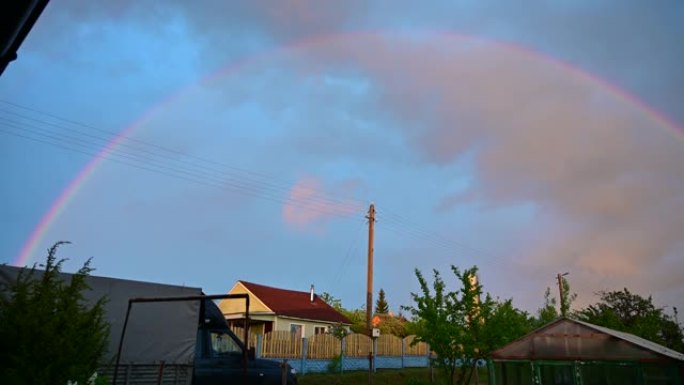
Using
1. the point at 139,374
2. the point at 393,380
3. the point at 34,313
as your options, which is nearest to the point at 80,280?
the point at 34,313

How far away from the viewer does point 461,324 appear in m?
17.2

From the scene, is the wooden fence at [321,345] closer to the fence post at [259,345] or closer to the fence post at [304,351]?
the fence post at [259,345]

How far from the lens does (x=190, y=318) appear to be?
11.5 meters

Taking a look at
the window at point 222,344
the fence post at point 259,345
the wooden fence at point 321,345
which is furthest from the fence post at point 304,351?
the window at point 222,344

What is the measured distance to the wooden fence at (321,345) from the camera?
23641mm

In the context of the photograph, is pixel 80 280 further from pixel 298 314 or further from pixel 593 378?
pixel 298 314

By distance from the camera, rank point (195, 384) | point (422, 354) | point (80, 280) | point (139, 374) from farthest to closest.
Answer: point (422, 354) → point (195, 384) → point (139, 374) → point (80, 280)

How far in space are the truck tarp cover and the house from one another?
2019 cm

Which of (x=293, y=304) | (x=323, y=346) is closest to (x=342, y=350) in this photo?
(x=323, y=346)

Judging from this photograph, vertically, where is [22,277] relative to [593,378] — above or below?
above

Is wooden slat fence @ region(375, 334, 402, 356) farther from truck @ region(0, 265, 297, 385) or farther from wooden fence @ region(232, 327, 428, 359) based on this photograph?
truck @ region(0, 265, 297, 385)

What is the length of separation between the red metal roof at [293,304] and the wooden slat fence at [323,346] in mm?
6788

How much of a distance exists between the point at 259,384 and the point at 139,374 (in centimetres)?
317

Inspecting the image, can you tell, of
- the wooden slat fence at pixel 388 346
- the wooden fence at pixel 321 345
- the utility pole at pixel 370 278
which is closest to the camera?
the wooden fence at pixel 321 345
